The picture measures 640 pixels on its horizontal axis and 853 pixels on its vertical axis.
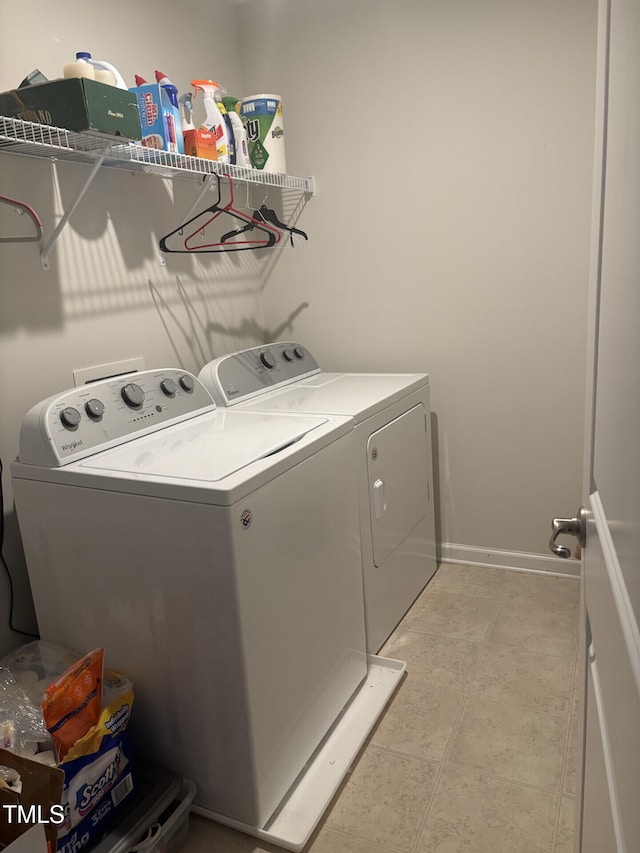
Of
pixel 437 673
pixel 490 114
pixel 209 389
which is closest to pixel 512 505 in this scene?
pixel 437 673

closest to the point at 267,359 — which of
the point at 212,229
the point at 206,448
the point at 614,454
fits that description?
the point at 212,229

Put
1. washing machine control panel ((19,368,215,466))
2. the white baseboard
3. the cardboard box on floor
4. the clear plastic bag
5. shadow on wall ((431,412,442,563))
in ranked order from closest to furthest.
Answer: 1. the cardboard box on floor
2. the clear plastic bag
3. washing machine control panel ((19,368,215,466))
4. the white baseboard
5. shadow on wall ((431,412,442,563))

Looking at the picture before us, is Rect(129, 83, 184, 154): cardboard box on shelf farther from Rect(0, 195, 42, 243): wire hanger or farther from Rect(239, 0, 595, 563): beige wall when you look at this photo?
Rect(239, 0, 595, 563): beige wall

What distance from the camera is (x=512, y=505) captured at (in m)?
2.65

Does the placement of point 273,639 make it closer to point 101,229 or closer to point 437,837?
point 437,837

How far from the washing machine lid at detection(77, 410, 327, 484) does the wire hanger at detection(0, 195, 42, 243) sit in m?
0.64

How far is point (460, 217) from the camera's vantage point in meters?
2.50

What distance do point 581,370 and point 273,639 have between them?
160 cm

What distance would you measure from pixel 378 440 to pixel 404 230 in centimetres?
100

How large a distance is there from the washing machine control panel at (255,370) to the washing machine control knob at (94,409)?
519 mm

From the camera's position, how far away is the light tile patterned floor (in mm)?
1497

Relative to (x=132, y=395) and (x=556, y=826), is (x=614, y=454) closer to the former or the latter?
(x=556, y=826)

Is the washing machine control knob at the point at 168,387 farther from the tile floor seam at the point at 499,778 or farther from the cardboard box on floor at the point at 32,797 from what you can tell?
the tile floor seam at the point at 499,778

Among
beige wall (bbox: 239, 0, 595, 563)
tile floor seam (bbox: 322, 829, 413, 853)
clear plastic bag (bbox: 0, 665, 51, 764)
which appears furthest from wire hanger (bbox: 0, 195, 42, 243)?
tile floor seam (bbox: 322, 829, 413, 853)
